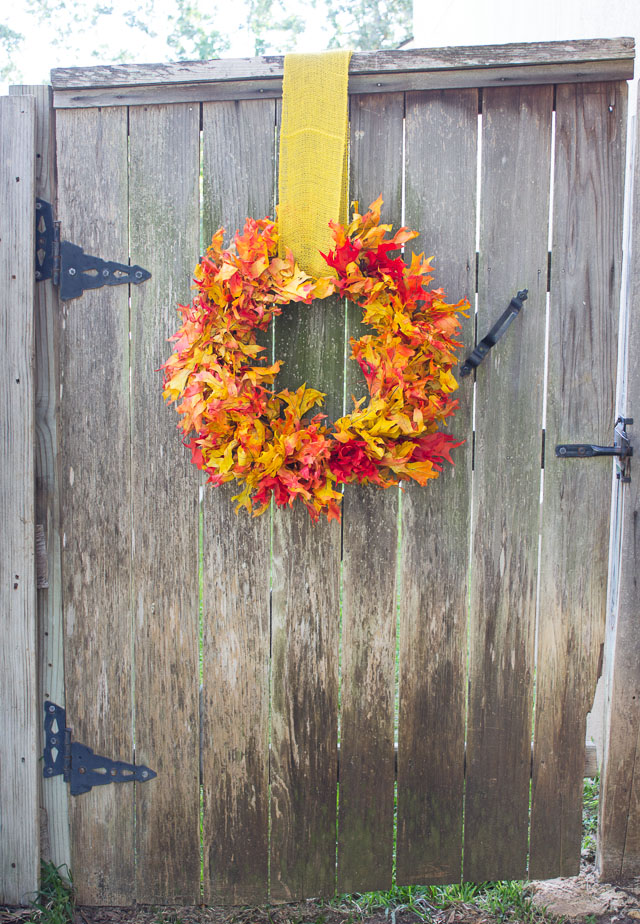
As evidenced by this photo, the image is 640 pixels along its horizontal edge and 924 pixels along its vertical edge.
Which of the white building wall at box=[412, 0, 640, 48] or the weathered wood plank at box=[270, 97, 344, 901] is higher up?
the white building wall at box=[412, 0, 640, 48]

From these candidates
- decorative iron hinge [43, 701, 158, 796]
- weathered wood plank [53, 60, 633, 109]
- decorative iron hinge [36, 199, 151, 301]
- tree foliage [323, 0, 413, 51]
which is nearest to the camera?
weathered wood plank [53, 60, 633, 109]

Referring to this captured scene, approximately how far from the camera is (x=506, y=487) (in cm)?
196

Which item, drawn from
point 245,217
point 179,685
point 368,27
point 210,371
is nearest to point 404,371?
point 210,371

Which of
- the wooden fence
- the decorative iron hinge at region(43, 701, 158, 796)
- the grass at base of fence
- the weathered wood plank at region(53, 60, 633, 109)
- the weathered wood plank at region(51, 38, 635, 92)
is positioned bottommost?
the grass at base of fence

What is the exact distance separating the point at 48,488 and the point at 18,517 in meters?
0.11

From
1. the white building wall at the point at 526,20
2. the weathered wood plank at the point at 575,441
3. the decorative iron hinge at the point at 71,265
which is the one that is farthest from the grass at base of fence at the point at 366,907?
the white building wall at the point at 526,20

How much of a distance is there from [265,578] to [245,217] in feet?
3.19

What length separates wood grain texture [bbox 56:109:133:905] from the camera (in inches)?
76.1

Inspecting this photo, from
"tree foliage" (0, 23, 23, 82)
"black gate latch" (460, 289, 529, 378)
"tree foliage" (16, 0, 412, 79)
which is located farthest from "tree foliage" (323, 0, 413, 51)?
"black gate latch" (460, 289, 529, 378)

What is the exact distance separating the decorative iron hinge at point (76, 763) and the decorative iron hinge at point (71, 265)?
1183 mm

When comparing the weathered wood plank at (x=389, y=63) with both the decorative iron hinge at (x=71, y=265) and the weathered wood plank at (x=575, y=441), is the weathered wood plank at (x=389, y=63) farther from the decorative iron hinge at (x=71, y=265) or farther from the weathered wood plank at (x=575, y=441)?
the decorative iron hinge at (x=71, y=265)

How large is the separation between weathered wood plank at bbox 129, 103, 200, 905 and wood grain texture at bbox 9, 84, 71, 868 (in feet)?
0.72

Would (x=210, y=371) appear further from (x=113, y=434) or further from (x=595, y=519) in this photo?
(x=595, y=519)

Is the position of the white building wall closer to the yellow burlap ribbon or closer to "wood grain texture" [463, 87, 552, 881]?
"wood grain texture" [463, 87, 552, 881]
